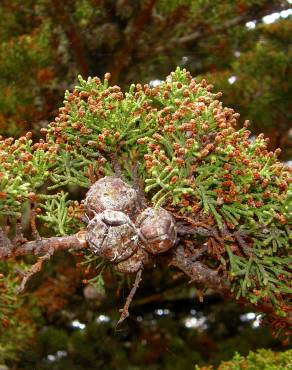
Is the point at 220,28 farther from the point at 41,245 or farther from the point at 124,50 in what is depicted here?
the point at 41,245

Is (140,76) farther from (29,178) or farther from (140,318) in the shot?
Answer: (29,178)

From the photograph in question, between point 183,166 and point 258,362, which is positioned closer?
point 183,166

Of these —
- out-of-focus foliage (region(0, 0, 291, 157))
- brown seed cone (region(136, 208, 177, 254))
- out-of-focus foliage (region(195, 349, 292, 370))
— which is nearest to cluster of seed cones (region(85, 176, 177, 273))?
brown seed cone (region(136, 208, 177, 254))

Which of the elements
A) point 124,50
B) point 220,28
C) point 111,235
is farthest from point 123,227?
point 220,28

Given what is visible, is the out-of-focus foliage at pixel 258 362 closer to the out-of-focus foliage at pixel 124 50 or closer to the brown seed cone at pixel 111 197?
the brown seed cone at pixel 111 197

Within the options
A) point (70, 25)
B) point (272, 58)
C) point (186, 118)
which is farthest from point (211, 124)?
point (272, 58)

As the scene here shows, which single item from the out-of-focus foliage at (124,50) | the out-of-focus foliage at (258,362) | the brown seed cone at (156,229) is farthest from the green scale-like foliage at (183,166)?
the out-of-focus foliage at (124,50)
